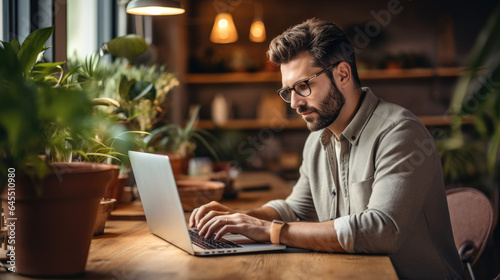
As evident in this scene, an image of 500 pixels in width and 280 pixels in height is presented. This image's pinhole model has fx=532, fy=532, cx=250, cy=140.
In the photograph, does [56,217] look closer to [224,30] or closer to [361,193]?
[361,193]

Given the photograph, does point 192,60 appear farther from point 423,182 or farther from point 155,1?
point 423,182

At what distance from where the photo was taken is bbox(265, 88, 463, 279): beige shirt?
4.49 ft

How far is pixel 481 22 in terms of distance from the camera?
5.28 meters

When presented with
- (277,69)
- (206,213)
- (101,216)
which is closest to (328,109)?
(206,213)

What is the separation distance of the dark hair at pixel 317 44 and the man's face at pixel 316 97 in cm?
2

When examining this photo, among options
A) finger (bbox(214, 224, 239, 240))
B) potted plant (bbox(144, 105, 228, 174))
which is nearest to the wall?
potted plant (bbox(144, 105, 228, 174))

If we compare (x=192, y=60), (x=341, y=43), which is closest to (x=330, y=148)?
(x=341, y=43)

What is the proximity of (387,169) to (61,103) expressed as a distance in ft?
3.03

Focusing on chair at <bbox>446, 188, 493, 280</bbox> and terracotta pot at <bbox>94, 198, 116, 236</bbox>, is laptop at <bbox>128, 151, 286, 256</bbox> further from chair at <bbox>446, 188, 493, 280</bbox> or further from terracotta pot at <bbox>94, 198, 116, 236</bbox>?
chair at <bbox>446, 188, 493, 280</bbox>

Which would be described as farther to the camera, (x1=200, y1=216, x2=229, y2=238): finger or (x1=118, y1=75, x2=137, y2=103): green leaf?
(x1=118, y1=75, x2=137, y2=103): green leaf

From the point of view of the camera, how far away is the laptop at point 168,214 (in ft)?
4.24

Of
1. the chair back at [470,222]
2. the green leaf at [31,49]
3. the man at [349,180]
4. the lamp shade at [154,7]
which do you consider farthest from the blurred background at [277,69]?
the green leaf at [31,49]

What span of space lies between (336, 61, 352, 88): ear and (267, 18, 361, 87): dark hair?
0.8 inches

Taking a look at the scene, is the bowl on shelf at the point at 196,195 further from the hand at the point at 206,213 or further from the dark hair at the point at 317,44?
the dark hair at the point at 317,44
